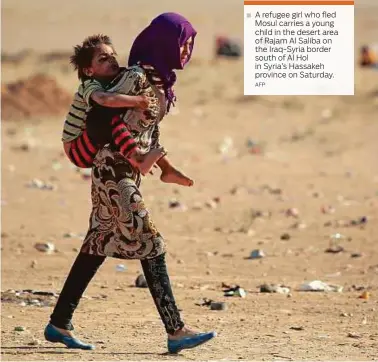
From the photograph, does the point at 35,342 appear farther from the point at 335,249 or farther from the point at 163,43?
the point at 335,249

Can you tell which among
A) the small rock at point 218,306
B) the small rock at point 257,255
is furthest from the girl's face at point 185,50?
the small rock at point 257,255

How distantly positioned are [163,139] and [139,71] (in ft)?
30.0

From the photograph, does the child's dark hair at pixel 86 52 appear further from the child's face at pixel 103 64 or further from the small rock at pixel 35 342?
the small rock at pixel 35 342

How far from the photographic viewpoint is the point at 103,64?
532 cm

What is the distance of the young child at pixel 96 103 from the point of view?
5.20 meters

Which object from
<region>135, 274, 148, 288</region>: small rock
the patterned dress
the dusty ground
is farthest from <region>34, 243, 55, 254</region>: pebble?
the patterned dress

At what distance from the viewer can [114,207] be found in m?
5.31

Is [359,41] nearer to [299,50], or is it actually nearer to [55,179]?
[55,179]

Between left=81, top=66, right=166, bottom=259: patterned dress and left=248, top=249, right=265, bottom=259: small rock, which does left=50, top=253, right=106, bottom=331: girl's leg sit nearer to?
left=81, top=66, right=166, bottom=259: patterned dress

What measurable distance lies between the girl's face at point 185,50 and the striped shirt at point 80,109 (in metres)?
0.37

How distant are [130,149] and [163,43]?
0.47 metres

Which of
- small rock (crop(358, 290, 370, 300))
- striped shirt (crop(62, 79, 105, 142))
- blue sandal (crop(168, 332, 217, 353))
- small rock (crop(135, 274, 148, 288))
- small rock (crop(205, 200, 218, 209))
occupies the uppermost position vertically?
striped shirt (crop(62, 79, 105, 142))

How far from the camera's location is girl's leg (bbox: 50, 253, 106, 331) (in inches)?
214

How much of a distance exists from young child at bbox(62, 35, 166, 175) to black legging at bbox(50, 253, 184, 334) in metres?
0.42
